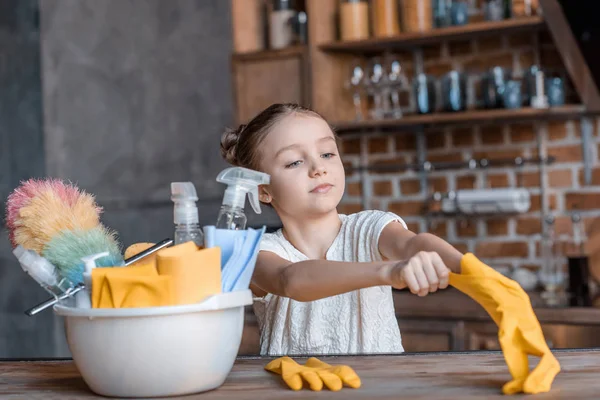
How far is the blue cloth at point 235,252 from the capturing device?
98cm

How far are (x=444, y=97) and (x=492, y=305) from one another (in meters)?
1.99

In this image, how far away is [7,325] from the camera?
8.71 feet

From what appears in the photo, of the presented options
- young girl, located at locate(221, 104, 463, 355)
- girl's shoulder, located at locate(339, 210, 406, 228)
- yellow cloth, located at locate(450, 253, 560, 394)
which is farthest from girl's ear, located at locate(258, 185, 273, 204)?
yellow cloth, located at locate(450, 253, 560, 394)

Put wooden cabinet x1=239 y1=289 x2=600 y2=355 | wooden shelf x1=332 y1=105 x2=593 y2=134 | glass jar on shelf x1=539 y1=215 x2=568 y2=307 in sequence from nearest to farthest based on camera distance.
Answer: wooden cabinet x1=239 y1=289 x2=600 y2=355, glass jar on shelf x1=539 y1=215 x2=568 y2=307, wooden shelf x1=332 y1=105 x2=593 y2=134

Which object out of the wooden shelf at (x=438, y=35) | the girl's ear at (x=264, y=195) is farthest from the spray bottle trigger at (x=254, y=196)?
the wooden shelf at (x=438, y=35)

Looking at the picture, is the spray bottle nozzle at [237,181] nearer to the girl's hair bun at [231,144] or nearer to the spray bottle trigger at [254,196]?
the spray bottle trigger at [254,196]

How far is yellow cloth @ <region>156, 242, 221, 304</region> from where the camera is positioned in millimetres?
911

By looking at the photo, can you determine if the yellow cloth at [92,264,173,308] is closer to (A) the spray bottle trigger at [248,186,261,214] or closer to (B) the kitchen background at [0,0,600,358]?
(A) the spray bottle trigger at [248,186,261,214]

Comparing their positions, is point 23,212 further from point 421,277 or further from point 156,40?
point 156,40

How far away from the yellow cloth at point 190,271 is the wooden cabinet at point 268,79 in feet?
7.03

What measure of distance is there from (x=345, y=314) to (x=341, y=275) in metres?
0.39

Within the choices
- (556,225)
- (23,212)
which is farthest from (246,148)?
(556,225)

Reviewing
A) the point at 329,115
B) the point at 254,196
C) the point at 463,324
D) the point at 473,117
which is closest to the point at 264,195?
the point at 254,196

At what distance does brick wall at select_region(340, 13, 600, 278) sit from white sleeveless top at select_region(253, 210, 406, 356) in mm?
1500
